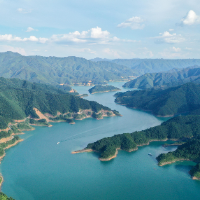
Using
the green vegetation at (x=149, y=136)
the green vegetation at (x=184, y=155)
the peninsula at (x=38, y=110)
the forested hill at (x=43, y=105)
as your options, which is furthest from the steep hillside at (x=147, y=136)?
the forested hill at (x=43, y=105)

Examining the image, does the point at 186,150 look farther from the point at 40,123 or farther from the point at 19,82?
the point at 19,82

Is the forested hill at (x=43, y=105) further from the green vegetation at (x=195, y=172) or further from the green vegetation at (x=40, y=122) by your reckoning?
the green vegetation at (x=195, y=172)

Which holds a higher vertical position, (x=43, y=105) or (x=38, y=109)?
(x=43, y=105)

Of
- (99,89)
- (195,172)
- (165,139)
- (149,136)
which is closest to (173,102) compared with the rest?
(165,139)

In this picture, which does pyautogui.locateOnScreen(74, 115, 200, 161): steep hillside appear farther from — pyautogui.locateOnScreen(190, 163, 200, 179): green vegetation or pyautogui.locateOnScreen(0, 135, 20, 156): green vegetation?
pyautogui.locateOnScreen(0, 135, 20, 156): green vegetation

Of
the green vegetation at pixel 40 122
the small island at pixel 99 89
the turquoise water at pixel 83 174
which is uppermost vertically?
the small island at pixel 99 89

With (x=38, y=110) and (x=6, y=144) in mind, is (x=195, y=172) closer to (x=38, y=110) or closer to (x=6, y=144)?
(x=6, y=144)

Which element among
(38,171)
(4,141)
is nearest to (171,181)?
(38,171)
